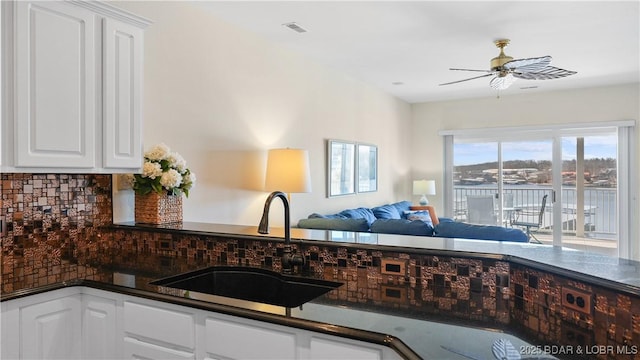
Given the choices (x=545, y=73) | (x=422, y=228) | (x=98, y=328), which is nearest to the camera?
(x=98, y=328)

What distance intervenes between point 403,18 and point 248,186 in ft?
6.14

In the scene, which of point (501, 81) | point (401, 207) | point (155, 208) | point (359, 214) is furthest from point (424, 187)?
point (155, 208)

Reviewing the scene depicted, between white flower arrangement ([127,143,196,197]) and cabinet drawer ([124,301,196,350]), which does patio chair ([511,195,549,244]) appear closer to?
white flower arrangement ([127,143,196,197])

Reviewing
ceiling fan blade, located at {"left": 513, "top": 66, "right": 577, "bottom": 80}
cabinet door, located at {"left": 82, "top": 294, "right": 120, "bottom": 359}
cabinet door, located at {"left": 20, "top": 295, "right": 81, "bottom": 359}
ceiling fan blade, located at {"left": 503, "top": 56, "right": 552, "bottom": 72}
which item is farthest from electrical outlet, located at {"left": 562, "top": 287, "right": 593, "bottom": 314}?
ceiling fan blade, located at {"left": 513, "top": 66, "right": 577, "bottom": 80}

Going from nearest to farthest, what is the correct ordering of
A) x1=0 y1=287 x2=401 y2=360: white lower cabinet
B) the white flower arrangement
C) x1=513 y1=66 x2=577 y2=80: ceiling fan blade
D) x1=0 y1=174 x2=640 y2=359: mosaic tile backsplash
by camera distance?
x1=0 y1=174 x2=640 y2=359: mosaic tile backsplash → x1=0 y1=287 x2=401 y2=360: white lower cabinet → the white flower arrangement → x1=513 y1=66 x2=577 y2=80: ceiling fan blade

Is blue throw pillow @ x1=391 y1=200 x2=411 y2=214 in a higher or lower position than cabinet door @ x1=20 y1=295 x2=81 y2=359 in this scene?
higher

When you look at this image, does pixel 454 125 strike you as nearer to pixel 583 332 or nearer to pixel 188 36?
pixel 188 36

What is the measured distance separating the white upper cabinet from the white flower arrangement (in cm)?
13

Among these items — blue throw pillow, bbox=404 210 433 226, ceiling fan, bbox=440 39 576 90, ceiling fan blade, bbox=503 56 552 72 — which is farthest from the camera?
blue throw pillow, bbox=404 210 433 226

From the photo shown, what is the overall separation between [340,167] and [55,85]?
352 cm

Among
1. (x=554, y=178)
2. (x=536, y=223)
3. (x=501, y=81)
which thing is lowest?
(x=536, y=223)

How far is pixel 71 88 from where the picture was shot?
2.01 m

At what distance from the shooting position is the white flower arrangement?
2475 mm

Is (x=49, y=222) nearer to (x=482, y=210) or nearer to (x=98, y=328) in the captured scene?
(x=98, y=328)
